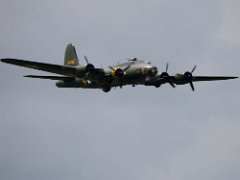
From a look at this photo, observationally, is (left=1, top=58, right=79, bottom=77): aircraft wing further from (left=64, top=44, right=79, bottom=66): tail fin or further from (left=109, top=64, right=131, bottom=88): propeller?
(left=64, top=44, right=79, bottom=66): tail fin

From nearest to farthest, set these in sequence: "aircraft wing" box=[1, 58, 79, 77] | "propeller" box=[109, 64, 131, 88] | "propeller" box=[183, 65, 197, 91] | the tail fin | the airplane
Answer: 1. "aircraft wing" box=[1, 58, 79, 77]
2. the airplane
3. "propeller" box=[109, 64, 131, 88]
4. "propeller" box=[183, 65, 197, 91]
5. the tail fin

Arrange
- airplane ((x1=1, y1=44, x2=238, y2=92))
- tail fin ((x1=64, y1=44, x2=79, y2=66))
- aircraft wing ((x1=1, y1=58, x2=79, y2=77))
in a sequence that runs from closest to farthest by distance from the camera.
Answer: aircraft wing ((x1=1, y1=58, x2=79, y2=77)), airplane ((x1=1, y1=44, x2=238, y2=92)), tail fin ((x1=64, y1=44, x2=79, y2=66))

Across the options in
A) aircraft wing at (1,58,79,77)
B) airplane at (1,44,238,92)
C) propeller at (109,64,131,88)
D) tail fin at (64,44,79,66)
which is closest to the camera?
aircraft wing at (1,58,79,77)

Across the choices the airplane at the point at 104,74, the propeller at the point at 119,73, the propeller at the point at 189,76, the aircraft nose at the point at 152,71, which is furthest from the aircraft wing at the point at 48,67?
the propeller at the point at 189,76

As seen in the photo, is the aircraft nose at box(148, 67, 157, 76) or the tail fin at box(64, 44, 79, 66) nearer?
the aircraft nose at box(148, 67, 157, 76)

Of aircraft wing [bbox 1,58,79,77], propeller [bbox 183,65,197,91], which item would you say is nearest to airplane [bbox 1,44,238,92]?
aircraft wing [bbox 1,58,79,77]

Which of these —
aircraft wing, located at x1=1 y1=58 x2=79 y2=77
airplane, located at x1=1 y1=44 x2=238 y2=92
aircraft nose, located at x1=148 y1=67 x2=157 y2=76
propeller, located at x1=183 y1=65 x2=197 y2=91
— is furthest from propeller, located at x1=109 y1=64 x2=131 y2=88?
propeller, located at x1=183 y1=65 x2=197 y2=91

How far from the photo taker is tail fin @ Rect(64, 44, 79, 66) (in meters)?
55.9

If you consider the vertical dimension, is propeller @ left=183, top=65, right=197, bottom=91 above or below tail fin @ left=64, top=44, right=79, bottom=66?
below

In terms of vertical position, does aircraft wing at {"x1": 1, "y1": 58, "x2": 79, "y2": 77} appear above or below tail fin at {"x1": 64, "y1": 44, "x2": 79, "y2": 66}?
below

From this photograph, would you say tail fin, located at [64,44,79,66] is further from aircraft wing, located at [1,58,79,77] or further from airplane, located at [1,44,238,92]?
aircraft wing, located at [1,58,79,77]

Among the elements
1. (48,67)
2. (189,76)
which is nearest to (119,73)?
(48,67)

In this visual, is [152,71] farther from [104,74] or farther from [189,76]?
[189,76]

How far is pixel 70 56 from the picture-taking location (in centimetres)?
5650
